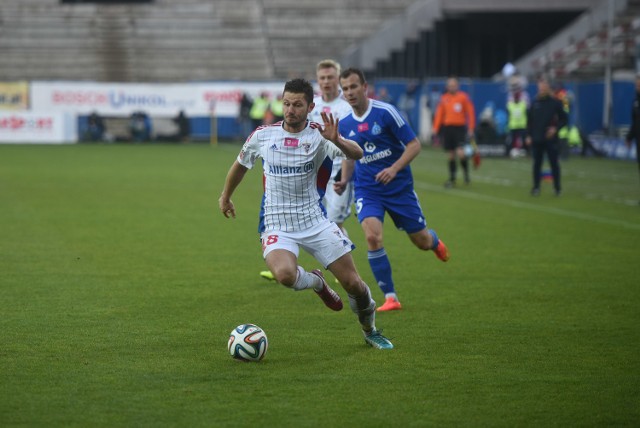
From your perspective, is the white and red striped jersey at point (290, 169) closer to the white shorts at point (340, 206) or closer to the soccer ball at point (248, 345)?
the soccer ball at point (248, 345)

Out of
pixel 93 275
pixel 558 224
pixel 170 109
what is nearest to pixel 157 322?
pixel 93 275

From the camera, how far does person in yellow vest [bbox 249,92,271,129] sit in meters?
40.9

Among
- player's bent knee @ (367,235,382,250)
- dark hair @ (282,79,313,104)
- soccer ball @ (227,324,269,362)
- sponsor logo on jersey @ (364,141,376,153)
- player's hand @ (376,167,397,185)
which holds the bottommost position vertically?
soccer ball @ (227,324,269,362)

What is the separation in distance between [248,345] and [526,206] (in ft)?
42.0

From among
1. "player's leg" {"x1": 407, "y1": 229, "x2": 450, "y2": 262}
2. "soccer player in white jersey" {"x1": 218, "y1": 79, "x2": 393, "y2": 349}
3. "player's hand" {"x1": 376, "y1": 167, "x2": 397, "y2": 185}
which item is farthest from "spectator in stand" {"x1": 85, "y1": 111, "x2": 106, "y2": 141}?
"soccer player in white jersey" {"x1": 218, "y1": 79, "x2": 393, "y2": 349}

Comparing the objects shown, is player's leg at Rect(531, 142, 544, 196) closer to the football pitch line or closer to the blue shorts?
the football pitch line

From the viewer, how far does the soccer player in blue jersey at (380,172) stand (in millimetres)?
9914

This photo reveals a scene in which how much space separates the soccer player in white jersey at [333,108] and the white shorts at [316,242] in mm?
3162

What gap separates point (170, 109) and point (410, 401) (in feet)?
121

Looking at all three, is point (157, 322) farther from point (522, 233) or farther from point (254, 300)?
point (522, 233)

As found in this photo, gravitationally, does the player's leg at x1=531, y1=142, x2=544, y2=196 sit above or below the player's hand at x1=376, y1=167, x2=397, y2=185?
below

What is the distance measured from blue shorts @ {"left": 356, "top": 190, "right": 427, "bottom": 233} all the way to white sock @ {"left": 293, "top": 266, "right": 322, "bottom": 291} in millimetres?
1959

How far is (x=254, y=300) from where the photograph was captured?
1030 centimetres

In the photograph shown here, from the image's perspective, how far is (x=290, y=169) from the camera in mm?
8016
